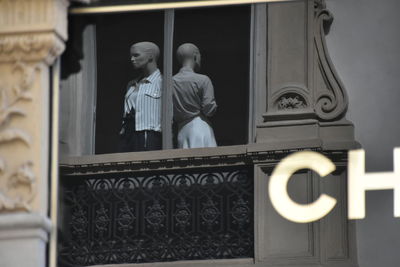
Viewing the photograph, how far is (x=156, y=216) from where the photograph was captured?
9.29m

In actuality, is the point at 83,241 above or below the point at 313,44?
below

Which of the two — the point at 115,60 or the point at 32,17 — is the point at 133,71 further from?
the point at 32,17

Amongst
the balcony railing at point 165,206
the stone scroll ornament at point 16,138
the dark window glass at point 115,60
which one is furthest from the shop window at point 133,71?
the stone scroll ornament at point 16,138

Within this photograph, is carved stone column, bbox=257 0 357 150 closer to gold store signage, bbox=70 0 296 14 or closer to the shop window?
the shop window

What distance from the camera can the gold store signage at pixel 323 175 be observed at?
9.04 meters

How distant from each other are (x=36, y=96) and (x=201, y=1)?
3.61ft

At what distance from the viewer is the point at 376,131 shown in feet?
30.1

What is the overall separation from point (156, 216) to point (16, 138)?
0.89 metres

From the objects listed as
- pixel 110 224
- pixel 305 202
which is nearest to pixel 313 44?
pixel 305 202

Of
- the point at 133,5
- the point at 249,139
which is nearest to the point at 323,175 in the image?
the point at 249,139

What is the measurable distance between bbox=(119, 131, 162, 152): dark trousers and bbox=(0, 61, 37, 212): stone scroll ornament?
0.55 m

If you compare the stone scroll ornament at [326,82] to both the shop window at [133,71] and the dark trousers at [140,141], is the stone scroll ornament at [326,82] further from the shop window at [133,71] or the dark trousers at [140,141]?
the dark trousers at [140,141]

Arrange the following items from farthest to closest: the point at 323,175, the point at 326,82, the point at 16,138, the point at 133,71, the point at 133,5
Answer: the point at 133,5 < the point at 133,71 < the point at 326,82 < the point at 16,138 < the point at 323,175

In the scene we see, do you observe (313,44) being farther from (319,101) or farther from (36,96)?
(36,96)
